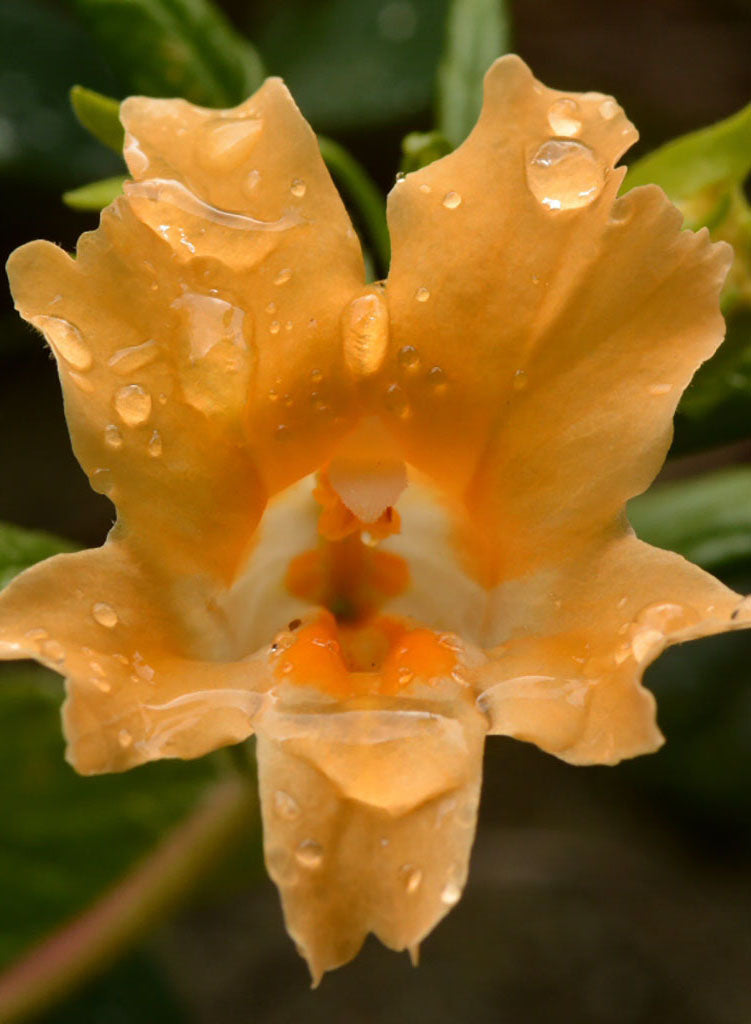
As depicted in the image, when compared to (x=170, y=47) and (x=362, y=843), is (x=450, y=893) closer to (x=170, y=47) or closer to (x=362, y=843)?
(x=362, y=843)

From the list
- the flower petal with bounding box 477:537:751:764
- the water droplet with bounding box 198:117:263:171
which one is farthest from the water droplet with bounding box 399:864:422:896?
the water droplet with bounding box 198:117:263:171

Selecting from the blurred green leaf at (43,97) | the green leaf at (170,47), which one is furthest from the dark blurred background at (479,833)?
the green leaf at (170,47)

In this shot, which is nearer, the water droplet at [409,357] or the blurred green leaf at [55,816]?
the water droplet at [409,357]

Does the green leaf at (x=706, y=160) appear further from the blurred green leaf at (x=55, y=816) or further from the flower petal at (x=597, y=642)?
the blurred green leaf at (x=55, y=816)

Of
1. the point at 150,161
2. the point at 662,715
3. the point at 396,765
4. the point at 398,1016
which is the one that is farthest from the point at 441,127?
the point at 398,1016

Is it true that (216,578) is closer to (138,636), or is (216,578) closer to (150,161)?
(138,636)

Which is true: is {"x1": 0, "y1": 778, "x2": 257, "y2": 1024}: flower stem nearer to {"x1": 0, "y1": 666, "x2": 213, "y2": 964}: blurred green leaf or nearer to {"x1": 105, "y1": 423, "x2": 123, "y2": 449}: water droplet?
{"x1": 0, "y1": 666, "x2": 213, "y2": 964}: blurred green leaf

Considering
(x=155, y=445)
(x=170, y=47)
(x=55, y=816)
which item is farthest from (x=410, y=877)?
(x=55, y=816)
